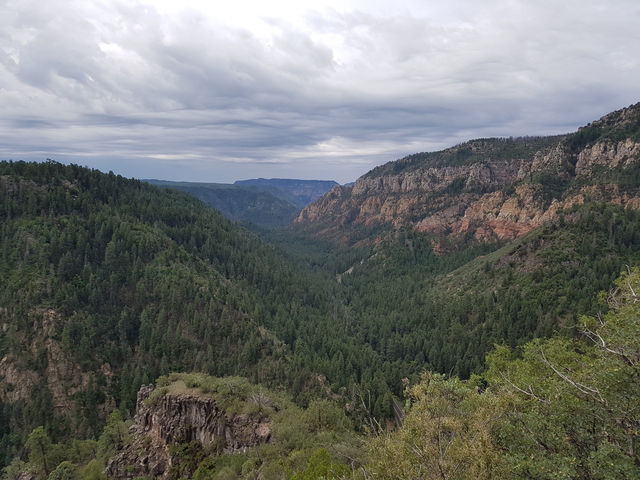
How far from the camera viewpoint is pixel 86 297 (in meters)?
113

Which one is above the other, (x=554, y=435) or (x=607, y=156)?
(x=607, y=156)

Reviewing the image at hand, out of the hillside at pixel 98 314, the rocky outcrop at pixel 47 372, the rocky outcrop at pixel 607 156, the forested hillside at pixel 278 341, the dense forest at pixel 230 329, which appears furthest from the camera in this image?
the rocky outcrop at pixel 607 156

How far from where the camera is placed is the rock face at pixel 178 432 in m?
60.3

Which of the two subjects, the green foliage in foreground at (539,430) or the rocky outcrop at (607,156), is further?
the rocky outcrop at (607,156)

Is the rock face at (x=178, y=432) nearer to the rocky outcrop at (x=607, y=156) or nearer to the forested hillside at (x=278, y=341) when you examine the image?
the forested hillside at (x=278, y=341)

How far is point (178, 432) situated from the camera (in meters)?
64.8

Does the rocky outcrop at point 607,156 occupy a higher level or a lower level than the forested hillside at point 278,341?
higher

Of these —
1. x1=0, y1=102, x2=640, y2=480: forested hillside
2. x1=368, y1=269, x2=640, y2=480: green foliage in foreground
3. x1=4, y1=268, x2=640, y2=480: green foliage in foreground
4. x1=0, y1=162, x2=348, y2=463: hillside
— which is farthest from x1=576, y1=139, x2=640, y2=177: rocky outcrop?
x1=368, y1=269, x2=640, y2=480: green foliage in foreground

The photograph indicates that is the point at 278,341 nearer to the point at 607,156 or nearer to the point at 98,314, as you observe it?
the point at 98,314

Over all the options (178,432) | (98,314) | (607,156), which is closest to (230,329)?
(98,314)

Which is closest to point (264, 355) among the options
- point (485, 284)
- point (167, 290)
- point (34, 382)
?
point (167, 290)

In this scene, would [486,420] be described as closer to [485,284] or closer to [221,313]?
[221,313]

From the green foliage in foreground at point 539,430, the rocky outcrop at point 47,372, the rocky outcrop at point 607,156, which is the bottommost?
the rocky outcrop at point 47,372

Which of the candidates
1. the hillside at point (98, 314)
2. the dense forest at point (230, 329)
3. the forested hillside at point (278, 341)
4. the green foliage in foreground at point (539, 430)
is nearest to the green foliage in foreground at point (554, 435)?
the green foliage in foreground at point (539, 430)
